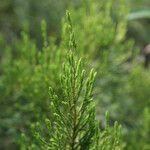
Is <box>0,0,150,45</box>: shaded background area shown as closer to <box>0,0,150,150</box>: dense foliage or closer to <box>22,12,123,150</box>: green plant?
<box>0,0,150,150</box>: dense foliage

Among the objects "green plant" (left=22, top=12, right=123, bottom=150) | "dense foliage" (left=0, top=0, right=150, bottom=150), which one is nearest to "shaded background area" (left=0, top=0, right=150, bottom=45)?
"dense foliage" (left=0, top=0, right=150, bottom=150)

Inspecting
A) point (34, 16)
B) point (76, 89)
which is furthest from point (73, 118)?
point (34, 16)

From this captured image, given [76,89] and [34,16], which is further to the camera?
[34,16]

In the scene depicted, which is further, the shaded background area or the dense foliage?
the shaded background area

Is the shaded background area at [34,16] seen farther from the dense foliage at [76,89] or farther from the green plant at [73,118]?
the green plant at [73,118]

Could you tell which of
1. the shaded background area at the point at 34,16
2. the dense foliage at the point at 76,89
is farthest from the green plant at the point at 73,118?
the shaded background area at the point at 34,16

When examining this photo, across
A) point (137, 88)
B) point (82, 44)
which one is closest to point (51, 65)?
point (82, 44)

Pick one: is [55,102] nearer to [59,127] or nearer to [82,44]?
[59,127]

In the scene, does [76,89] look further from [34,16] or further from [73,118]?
[34,16]
